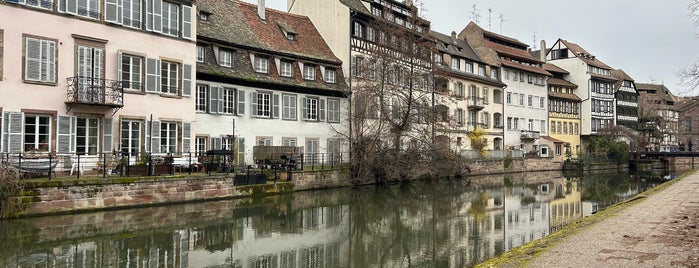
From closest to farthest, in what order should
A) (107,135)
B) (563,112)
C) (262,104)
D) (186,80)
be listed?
1. (107,135)
2. (186,80)
3. (262,104)
4. (563,112)

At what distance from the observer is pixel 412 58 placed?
34.5m

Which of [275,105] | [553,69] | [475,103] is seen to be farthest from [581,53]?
[275,105]

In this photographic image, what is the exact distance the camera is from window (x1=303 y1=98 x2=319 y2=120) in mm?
33562

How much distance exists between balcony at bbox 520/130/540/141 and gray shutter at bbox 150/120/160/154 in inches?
1625

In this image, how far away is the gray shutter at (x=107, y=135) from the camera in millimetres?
22219

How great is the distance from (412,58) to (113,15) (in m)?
17.9

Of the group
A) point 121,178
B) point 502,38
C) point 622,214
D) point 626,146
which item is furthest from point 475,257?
point 626,146

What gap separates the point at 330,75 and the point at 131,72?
1450 centimetres

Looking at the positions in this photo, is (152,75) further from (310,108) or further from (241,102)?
(310,108)

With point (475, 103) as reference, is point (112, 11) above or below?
above

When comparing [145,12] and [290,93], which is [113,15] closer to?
[145,12]

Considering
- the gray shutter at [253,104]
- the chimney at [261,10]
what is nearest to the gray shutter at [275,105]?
the gray shutter at [253,104]

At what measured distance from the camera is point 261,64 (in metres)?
31.1

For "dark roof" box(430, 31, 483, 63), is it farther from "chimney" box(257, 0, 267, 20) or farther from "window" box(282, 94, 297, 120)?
"window" box(282, 94, 297, 120)
